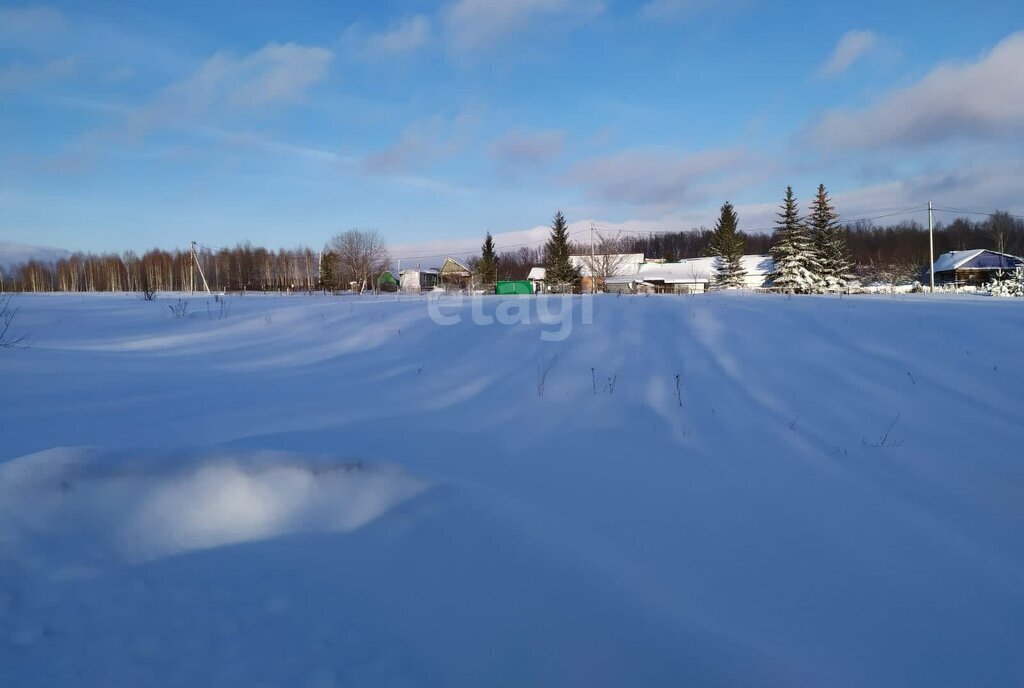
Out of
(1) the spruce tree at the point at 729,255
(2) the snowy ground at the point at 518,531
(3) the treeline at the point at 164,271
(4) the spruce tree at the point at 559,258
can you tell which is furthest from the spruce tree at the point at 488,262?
(2) the snowy ground at the point at 518,531

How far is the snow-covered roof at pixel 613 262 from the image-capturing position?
57344 mm

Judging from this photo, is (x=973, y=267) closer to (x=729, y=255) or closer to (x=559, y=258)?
(x=729, y=255)

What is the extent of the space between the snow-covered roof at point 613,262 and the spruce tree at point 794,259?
58.1ft

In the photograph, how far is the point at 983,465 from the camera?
441cm

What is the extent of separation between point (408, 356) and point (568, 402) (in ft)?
12.8

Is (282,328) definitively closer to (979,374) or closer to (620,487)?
(620,487)

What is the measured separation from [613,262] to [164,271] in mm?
69398

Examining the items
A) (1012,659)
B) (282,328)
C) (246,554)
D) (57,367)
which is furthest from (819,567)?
(282,328)

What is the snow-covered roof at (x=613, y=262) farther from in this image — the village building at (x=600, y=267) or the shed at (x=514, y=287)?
the shed at (x=514, y=287)

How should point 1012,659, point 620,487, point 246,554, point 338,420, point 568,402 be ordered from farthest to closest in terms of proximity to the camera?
point 568,402 < point 338,420 < point 620,487 < point 246,554 < point 1012,659

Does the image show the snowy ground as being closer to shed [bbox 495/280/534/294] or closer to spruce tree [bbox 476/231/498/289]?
shed [bbox 495/280/534/294]

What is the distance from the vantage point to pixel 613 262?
59781 millimetres

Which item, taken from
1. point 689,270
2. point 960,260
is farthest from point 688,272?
point 960,260

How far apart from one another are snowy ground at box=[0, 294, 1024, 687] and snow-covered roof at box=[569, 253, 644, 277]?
49.5m
